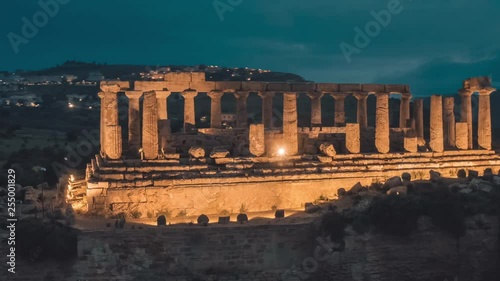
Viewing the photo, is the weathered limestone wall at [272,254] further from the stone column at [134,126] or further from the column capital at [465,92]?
the column capital at [465,92]

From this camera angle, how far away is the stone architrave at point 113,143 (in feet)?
80.5

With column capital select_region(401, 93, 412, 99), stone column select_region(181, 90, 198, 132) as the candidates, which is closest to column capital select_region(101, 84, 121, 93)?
stone column select_region(181, 90, 198, 132)

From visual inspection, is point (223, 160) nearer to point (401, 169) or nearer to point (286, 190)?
point (286, 190)

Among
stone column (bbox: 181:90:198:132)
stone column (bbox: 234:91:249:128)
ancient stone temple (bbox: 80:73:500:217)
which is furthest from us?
stone column (bbox: 234:91:249:128)

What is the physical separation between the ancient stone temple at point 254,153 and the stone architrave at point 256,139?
0.04m

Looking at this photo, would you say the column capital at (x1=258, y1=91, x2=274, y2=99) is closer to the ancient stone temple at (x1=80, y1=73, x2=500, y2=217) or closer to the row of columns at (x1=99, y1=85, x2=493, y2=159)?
the row of columns at (x1=99, y1=85, x2=493, y2=159)

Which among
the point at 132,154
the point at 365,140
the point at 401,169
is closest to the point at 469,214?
the point at 401,169

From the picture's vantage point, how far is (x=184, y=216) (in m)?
23.7

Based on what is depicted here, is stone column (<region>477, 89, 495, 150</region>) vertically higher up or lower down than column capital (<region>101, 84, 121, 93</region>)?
lower down

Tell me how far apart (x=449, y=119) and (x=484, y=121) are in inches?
69.3

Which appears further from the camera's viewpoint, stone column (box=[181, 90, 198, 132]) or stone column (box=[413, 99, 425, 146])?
stone column (box=[413, 99, 425, 146])

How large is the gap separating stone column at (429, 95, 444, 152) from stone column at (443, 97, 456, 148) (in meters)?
2.60

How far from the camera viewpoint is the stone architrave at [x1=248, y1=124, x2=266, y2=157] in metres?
26.2

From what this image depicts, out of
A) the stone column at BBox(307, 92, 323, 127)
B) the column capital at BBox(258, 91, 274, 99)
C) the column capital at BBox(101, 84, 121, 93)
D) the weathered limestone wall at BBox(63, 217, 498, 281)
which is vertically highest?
the column capital at BBox(258, 91, 274, 99)
